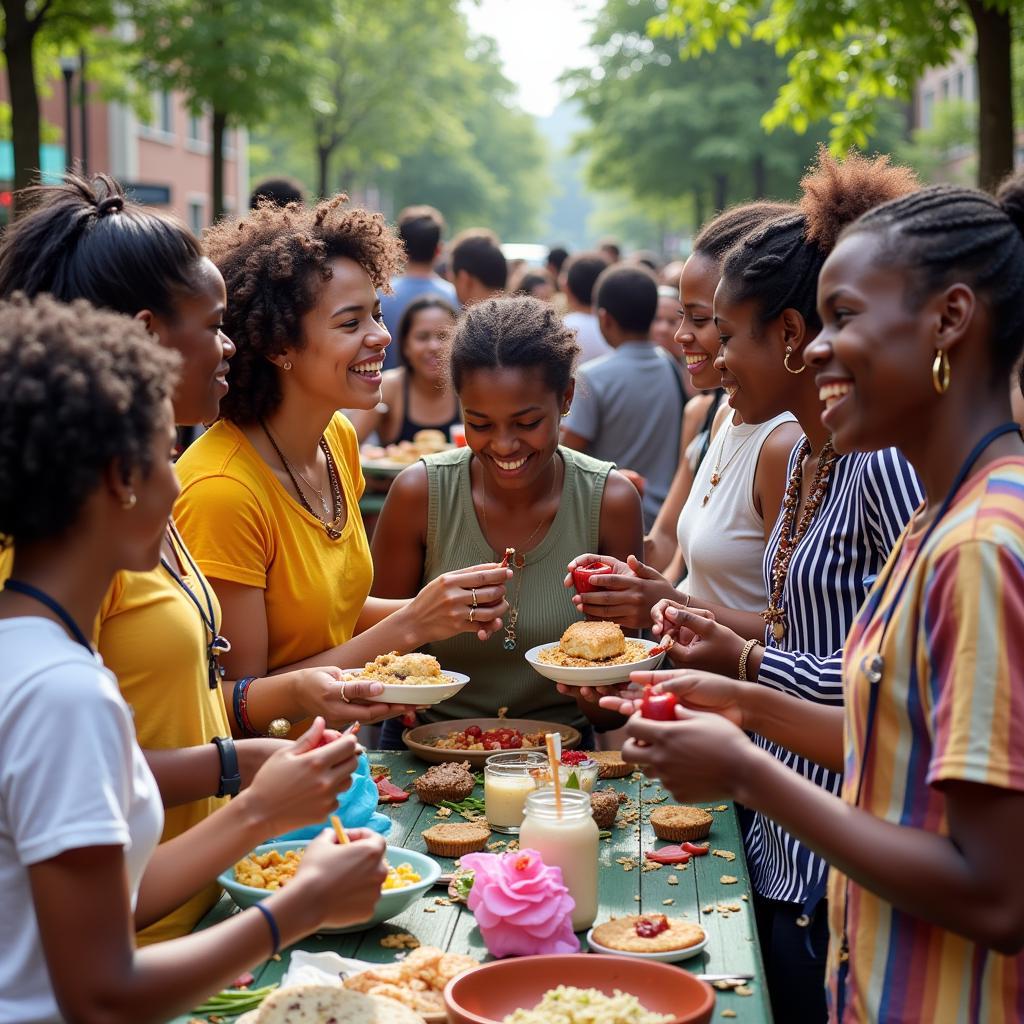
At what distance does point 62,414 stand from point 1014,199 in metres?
1.84

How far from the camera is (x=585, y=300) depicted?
992 cm

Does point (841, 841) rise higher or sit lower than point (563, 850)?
higher

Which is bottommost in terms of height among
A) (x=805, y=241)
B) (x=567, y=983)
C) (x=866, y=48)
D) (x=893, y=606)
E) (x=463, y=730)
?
(x=463, y=730)

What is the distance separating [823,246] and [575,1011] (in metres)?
2.06

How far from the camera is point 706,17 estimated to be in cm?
1074

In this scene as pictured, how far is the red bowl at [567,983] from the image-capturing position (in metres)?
2.16

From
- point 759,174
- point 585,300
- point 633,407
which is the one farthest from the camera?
point 759,174

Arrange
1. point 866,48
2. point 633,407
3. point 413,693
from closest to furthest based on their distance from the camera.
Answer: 1. point 413,693
2. point 633,407
3. point 866,48

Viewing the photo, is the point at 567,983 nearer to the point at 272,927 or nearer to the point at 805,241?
the point at 272,927

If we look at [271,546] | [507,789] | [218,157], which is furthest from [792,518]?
[218,157]

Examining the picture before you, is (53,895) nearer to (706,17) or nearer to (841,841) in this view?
(841,841)

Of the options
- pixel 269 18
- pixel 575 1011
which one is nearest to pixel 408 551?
pixel 575 1011

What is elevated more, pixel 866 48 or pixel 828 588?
pixel 866 48

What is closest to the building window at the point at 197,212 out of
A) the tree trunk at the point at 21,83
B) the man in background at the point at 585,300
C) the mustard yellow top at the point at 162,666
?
the tree trunk at the point at 21,83
